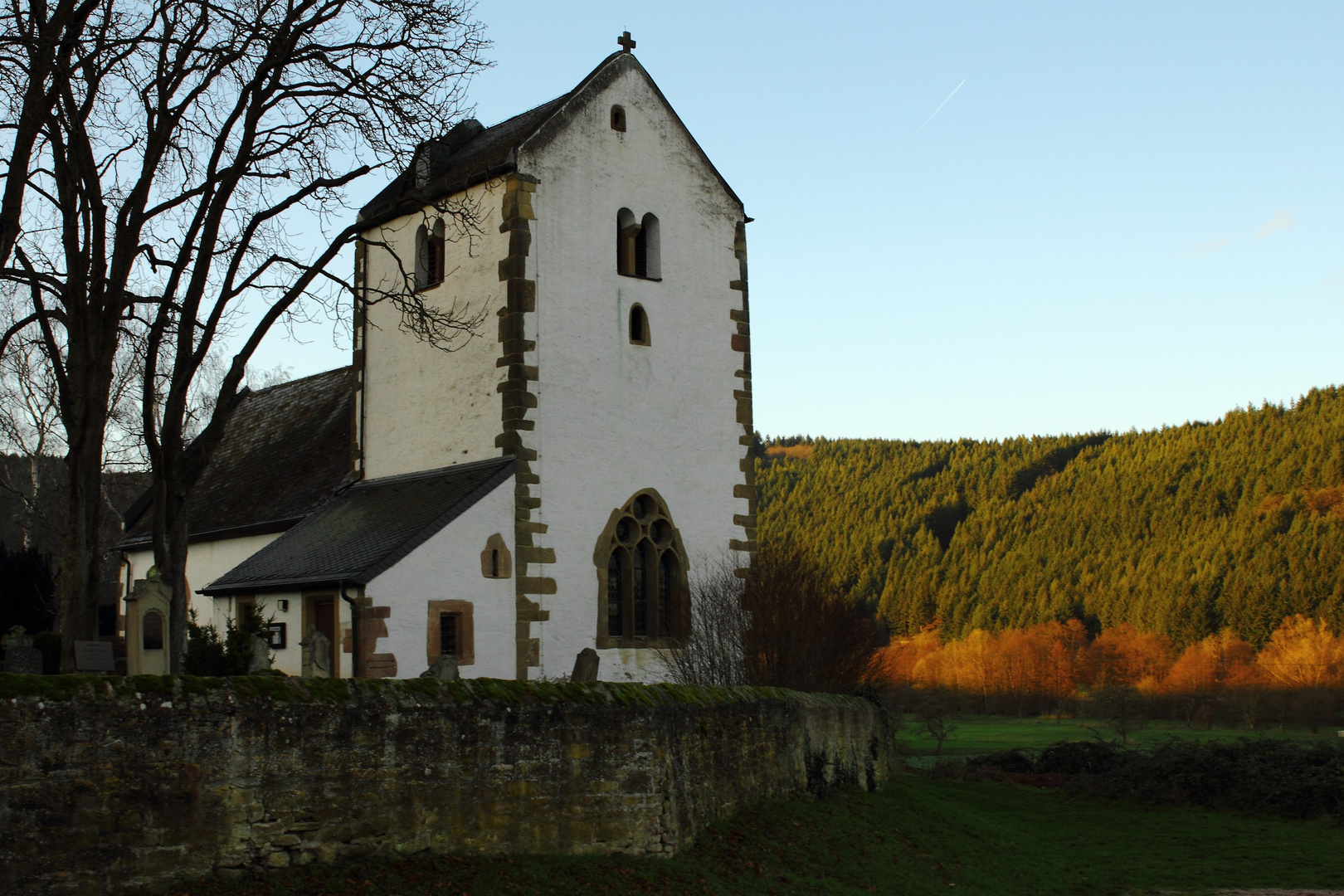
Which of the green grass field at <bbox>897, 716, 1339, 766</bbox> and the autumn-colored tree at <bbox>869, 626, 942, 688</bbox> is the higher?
the autumn-colored tree at <bbox>869, 626, 942, 688</bbox>

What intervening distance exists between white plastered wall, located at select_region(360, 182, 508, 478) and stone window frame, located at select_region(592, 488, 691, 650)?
2.49m

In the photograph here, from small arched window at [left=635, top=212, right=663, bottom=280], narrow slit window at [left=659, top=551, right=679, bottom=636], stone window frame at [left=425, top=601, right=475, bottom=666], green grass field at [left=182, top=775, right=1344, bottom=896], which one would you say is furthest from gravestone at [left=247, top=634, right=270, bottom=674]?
small arched window at [left=635, top=212, right=663, bottom=280]

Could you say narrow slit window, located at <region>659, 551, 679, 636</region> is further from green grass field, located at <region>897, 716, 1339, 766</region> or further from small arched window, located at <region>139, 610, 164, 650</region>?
green grass field, located at <region>897, 716, 1339, 766</region>

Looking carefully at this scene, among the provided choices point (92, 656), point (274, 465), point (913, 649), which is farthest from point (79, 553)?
point (913, 649)

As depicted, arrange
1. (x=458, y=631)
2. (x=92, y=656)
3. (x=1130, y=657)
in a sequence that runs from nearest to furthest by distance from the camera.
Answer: (x=92, y=656) → (x=458, y=631) → (x=1130, y=657)

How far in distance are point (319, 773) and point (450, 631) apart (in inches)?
410

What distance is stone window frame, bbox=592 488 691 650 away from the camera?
22.2m

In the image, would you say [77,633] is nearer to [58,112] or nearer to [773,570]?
[58,112]

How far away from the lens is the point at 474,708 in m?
11.2

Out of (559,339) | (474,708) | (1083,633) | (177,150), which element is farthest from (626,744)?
(1083,633)

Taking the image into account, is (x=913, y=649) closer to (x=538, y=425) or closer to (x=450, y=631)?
(x=538, y=425)

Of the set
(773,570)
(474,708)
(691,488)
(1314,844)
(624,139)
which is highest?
(624,139)

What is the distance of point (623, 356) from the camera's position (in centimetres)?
2320

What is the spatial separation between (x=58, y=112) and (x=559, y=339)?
8842 millimetres
